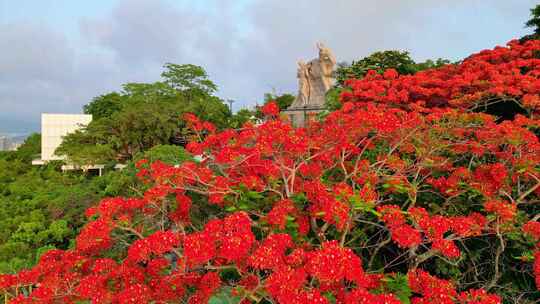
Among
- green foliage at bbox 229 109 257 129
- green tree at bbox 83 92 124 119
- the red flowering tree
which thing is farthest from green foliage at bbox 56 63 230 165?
the red flowering tree

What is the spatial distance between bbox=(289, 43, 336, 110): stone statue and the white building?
39.1 feet

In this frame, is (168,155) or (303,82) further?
(303,82)

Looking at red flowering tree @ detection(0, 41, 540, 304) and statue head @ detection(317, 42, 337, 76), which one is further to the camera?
statue head @ detection(317, 42, 337, 76)

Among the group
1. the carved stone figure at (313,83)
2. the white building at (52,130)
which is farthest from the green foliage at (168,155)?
the white building at (52,130)

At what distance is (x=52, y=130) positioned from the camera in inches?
767

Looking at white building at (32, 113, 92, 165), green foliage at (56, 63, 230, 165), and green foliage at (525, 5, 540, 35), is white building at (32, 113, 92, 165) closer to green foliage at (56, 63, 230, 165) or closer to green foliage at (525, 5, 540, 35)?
green foliage at (56, 63, 230, 165)

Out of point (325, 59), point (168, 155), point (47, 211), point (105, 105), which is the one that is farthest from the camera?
point (105, 105)

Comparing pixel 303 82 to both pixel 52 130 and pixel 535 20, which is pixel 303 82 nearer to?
pixel 535 20

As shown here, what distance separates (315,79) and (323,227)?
13826 millimetres

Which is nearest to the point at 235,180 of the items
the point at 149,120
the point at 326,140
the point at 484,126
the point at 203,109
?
the point at 326,140

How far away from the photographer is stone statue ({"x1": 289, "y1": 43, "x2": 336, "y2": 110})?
15469 mm

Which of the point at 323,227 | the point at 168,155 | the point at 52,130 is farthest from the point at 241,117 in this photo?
the point at 323,227

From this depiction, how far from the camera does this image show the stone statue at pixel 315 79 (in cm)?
1547

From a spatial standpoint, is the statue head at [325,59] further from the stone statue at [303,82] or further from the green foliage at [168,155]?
the green foliage at [168,155]
